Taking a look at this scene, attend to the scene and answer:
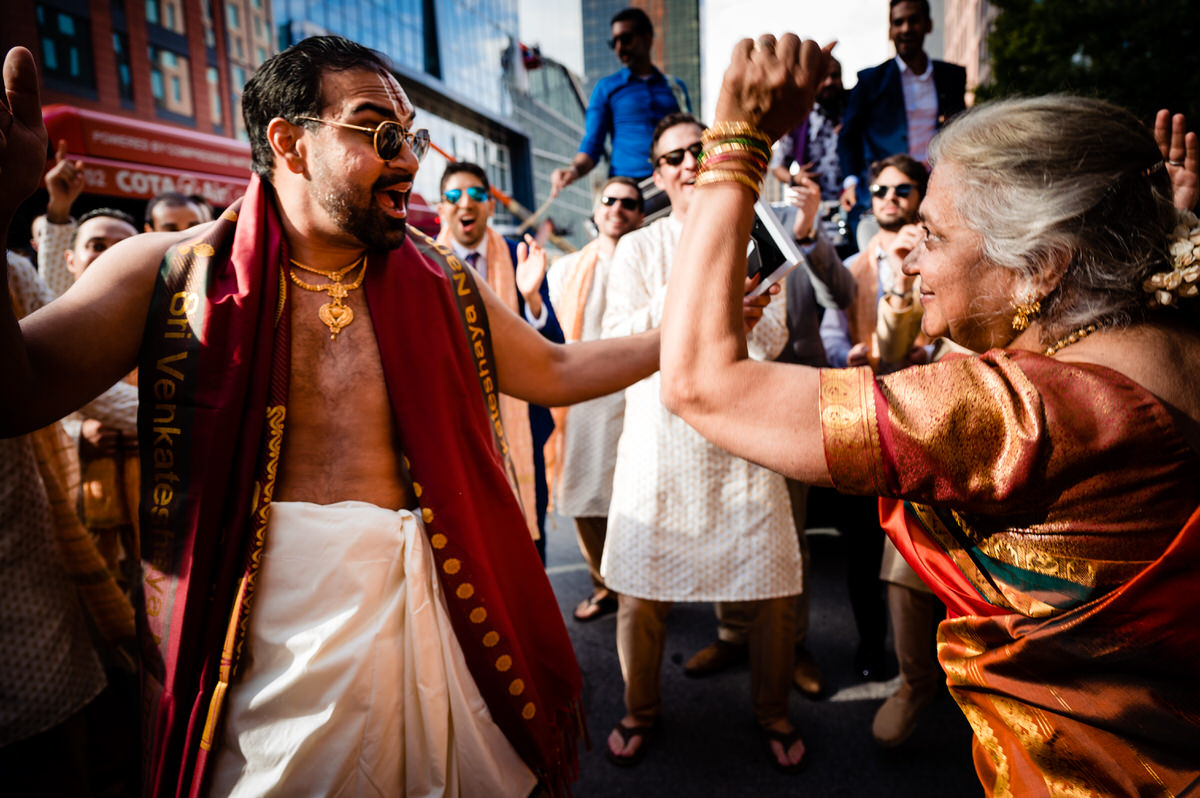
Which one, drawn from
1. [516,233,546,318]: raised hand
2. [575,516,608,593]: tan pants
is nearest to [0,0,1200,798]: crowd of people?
[516,233,546,318]: raised hand

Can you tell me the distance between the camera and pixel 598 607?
4305 millimetres

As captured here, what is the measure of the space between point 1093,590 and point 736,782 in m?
2.07

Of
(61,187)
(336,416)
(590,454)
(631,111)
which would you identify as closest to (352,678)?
(336,416)

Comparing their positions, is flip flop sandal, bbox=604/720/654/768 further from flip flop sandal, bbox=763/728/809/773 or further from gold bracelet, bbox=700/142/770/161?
gold bracelet, bbox=700/142/770/161

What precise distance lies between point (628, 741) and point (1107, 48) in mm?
18392

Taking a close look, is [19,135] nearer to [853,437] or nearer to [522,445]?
[853,437]

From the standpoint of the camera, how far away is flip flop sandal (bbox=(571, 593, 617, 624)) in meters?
4.27

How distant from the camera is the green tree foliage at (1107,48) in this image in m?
13.5

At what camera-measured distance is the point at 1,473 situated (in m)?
2.01

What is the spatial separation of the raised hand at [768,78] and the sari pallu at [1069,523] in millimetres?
475

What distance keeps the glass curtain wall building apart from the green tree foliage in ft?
63.1

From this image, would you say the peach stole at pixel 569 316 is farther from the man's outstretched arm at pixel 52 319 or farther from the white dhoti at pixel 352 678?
the man's outstretched arm at pixel 52 319

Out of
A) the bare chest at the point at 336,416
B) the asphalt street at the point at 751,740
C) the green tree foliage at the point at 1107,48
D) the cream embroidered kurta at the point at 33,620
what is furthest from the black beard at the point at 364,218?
the green tree foliage at the point at 1107,48

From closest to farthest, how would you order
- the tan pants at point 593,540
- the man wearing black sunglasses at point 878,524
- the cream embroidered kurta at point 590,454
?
the man wearing black sunglasses at point 878,524 → the cream embroidered kurta at point 590,454 → the tan pants at point 593,540
